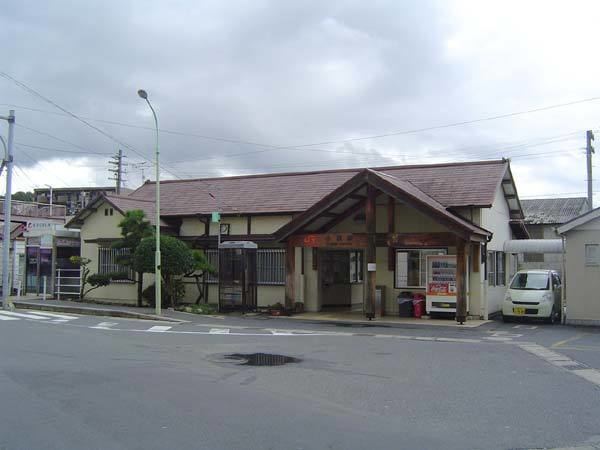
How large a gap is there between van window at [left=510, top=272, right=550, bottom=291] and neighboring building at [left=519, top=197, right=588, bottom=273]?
1768cm

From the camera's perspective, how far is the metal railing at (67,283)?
27594mm

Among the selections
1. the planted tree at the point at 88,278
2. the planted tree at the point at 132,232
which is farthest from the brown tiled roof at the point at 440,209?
the planted tree at the point at 88,278

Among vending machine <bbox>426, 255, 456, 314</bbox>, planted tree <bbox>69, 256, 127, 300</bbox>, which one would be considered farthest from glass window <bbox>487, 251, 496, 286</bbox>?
planted tree <bbox>69, 256, 127, 300</bbox>

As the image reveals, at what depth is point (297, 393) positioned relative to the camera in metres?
8.77

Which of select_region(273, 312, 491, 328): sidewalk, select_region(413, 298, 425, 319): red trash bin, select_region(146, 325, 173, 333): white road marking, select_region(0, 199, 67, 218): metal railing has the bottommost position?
select_region(146, 325, 173, 333): white road marking

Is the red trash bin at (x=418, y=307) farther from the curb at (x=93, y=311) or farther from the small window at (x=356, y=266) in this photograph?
the curb at (x=93, y=311)

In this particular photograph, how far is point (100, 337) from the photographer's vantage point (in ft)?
49.6

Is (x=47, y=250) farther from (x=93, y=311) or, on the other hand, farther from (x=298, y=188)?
(x=298, y=188)

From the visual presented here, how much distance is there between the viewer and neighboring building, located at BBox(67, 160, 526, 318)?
2058 cm

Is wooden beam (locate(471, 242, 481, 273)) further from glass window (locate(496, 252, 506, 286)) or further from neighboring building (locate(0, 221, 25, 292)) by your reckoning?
neighboring building (locate(0, 221, 25, 292))

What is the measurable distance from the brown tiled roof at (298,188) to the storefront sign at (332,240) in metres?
2.13

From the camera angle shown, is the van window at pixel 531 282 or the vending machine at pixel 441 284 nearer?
the vending machine at pixel 441 284

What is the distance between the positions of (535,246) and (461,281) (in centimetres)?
538

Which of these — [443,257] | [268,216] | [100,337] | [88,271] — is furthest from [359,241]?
[88,271]
